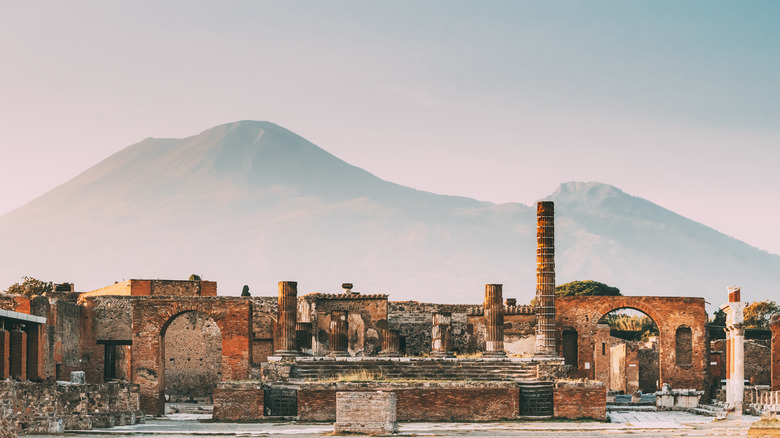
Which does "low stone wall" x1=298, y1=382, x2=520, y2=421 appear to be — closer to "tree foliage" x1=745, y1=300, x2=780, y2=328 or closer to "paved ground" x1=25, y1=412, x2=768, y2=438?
"paved ground" x1=25, y1=412, x2=768, y2=438

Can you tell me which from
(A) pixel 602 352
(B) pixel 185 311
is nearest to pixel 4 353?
(B) pixel 185 311

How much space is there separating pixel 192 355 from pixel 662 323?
65.2 feet

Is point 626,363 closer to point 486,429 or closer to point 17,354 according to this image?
point 486,429

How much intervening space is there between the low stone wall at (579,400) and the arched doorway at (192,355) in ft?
62.9

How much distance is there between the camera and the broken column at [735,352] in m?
42.5

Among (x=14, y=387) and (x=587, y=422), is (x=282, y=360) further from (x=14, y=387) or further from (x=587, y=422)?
(x=14, y=387)

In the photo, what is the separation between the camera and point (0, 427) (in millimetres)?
25547

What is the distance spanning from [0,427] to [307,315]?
25898mm

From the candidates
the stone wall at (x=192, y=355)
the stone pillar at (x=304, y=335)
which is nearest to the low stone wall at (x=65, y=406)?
the stone pillar at (x=304, y=335)

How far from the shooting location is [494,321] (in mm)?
46125

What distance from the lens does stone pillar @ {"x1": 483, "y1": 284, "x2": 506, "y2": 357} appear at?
45.5 metres

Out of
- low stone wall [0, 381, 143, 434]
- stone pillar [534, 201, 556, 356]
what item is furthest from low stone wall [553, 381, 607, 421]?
low stone wall [0, 381, 143, 434]

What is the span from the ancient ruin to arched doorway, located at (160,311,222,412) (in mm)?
50

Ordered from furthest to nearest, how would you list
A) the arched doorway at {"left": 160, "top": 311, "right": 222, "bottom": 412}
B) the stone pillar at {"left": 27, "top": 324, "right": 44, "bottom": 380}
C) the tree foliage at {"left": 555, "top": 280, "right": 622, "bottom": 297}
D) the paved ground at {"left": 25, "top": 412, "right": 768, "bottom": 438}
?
the tree foliage at {"left": 555, "top": 280, "right": 622, "bottom": 297} < the arched doorway at {"left": 160, "top": 311, "right": 222, "bottom": 412} < the stone pillar at {"left": 27, "top": 324, "right": 44, "bottom": 380} < the paved ground at {"left": 25, "top": 412, "right": 768, "bottom": 438}
